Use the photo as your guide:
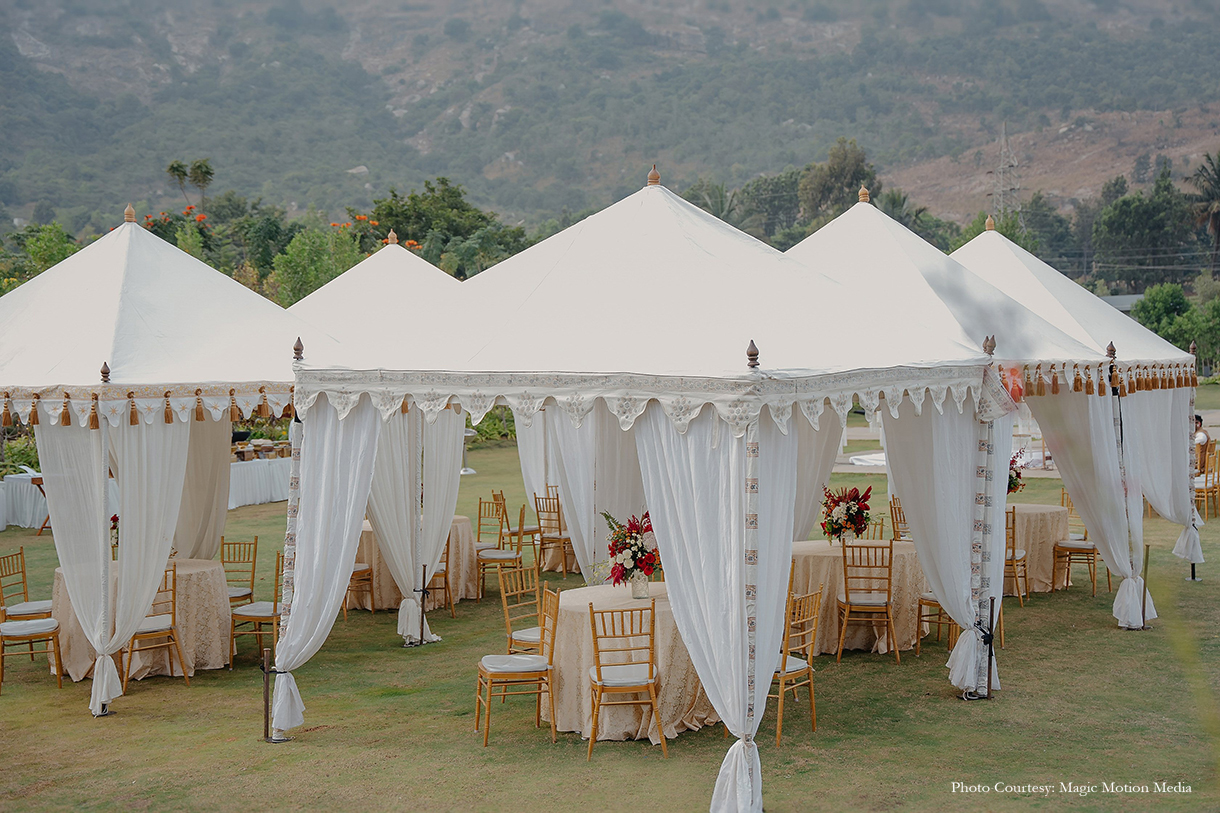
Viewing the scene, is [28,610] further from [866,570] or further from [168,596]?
[866,570]

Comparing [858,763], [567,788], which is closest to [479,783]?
[567,788]

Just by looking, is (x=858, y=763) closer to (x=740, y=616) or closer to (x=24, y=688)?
(x=740, y=616)

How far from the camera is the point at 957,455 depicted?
7191mm

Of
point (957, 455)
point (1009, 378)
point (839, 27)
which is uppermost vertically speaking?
point (839, 27)

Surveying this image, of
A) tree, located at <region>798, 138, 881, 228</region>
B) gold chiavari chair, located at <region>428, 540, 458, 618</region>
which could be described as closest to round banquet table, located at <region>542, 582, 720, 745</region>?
gold chiavari chair, located at <region>428, 540, 458, 618</region>

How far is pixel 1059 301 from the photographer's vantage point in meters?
10.2

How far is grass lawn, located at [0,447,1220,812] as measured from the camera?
5.56 m

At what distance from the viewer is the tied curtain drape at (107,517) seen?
748cm

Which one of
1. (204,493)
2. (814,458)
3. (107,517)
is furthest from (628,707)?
(204,493)

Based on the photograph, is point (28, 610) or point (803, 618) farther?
point (28, 610)

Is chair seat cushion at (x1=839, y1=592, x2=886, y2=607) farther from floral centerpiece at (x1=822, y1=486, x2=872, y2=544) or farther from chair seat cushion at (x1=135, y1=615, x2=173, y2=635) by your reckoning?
chair seat cushion at (x1=135, y1=615, x2=173, y2=635)

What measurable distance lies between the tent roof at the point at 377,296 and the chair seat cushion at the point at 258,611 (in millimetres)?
2577

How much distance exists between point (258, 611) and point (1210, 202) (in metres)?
63.6

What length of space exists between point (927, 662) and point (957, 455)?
186 cm
